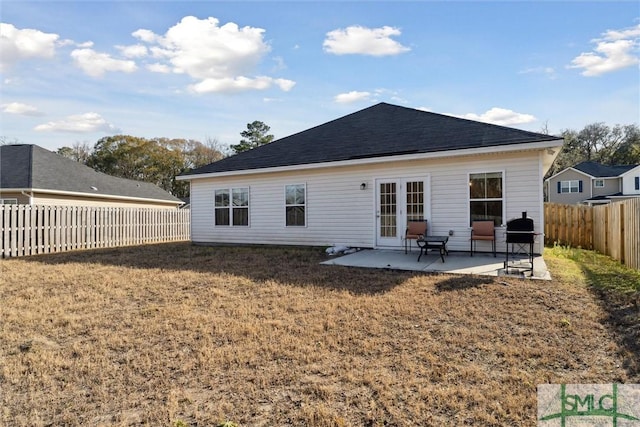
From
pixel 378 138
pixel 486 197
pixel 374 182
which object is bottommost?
pixel 486 197

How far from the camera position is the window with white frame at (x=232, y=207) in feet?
43.4

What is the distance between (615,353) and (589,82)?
13572mm

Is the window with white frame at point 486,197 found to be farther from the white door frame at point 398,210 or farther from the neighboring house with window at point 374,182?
the white door frame at point 398,210

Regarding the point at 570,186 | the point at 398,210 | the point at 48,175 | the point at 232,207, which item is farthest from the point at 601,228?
the point at 570,186

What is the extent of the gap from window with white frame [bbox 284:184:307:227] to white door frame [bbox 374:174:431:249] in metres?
2.61

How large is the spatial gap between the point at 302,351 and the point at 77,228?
13989 millimetres

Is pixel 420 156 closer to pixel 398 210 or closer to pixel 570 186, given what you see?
pixel 398 210

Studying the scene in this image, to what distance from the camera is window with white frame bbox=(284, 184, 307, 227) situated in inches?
473

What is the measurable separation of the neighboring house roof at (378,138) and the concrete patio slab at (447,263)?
2855 mm

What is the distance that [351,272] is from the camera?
762 cm

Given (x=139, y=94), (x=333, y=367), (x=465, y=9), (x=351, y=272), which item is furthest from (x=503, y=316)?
(x=139, y=94)

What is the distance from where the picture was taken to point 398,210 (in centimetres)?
1042

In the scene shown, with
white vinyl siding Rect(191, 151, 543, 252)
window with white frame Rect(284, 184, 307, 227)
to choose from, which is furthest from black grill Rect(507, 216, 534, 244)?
window with white frame Rect(284, 184, 307, 227)

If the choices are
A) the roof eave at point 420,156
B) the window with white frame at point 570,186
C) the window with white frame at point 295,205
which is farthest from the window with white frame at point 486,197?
the window with white frame at point 570,186
